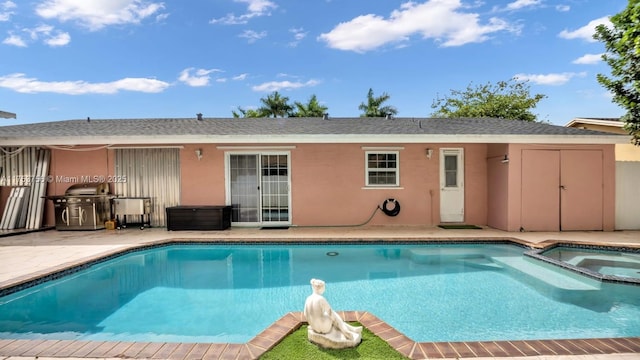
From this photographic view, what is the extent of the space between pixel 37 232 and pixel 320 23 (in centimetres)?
1658

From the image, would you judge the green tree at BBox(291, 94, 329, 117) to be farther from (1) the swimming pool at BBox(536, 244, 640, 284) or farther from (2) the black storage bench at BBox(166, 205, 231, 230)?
(1) the swimming pool at BBox(536, 244, 640, 284)

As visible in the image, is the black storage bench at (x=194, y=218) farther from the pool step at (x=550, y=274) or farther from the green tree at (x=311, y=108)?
the green tree at (x=311, y=108)

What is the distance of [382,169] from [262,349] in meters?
8.04

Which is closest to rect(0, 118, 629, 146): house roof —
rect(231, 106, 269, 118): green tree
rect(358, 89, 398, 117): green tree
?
rect(358, 89, 398, 117): green tree

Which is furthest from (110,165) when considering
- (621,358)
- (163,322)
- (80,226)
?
(621,358)

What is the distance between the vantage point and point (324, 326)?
10.3 feet

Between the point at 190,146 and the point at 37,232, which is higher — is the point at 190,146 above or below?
above

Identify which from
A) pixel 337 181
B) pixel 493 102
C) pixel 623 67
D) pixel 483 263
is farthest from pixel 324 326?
pixel 493 102

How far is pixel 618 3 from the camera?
29.4 feet

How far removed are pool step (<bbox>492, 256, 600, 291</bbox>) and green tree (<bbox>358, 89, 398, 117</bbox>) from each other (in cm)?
1861

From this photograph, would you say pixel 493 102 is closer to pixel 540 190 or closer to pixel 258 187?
pixel 540 190

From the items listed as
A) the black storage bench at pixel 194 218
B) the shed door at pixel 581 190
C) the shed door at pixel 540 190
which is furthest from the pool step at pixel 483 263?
the black storage bench at pixel 194 218

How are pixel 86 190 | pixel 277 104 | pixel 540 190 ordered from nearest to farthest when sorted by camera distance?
pixel 540 190, pixel 86 190, pixel 277 104

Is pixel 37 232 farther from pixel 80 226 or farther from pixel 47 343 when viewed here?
pixel 47 343
